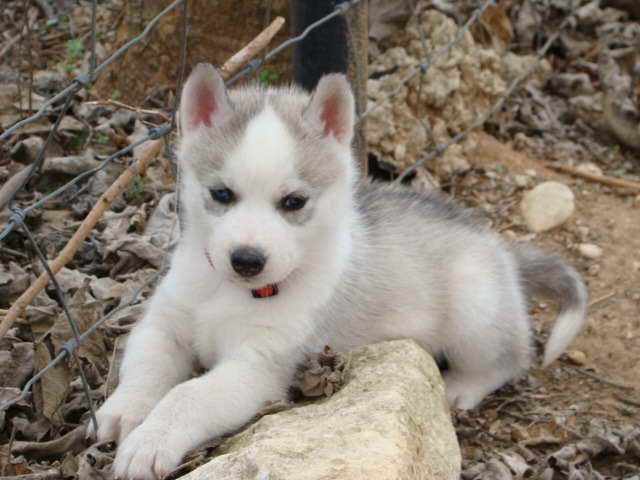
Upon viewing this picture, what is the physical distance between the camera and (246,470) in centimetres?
221

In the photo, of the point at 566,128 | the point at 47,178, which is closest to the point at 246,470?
the point at 47,178

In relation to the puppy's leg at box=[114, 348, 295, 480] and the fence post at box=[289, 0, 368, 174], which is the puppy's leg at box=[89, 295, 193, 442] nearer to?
the puppy's leg at box=[114, 348, 295, 480]

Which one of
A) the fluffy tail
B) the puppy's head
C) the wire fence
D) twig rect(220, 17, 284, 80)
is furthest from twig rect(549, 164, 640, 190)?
twig rect(220, 17, 284, 80)

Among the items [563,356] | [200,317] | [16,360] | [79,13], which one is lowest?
[563,356]

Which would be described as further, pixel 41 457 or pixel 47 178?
pixel 47 178

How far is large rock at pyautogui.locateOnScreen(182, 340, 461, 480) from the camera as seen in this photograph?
2.22 metres

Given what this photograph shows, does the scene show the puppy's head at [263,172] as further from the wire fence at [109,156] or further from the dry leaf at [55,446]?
the dry leaf at [55,446]

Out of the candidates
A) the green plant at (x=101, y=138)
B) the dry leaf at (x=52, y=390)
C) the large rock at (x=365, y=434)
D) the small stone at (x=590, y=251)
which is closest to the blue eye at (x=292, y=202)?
the large rock at (x=365, y=434)

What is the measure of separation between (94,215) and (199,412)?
0.75 meters

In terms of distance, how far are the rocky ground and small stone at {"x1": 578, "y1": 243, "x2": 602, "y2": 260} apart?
0.04 meters

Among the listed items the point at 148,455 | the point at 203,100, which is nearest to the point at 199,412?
the point at 148,455

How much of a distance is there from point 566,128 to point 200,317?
3775 mm

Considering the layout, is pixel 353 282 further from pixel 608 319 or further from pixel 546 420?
pixel 608 319

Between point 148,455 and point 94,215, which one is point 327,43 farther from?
point 148,455
